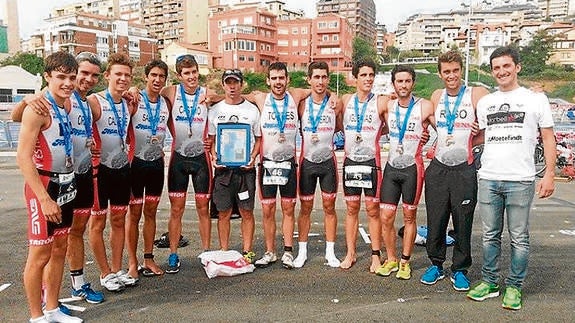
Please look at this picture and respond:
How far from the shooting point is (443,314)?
3924 mm

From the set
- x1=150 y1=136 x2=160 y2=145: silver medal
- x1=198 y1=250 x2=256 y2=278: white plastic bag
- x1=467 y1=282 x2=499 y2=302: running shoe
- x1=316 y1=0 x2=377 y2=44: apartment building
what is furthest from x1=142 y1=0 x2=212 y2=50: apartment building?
x1=467 y1=282 x2=499 y2=302: running shoe

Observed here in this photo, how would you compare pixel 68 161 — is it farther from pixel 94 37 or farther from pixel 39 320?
pixel 94 37

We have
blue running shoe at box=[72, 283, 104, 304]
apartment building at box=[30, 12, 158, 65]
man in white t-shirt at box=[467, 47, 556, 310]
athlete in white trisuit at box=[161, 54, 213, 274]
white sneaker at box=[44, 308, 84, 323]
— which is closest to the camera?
white sneaker at box=[44, 308, 84, 323]

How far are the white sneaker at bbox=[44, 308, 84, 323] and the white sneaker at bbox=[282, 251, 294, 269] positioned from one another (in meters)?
2.15

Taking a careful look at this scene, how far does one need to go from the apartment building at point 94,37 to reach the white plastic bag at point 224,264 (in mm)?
67986

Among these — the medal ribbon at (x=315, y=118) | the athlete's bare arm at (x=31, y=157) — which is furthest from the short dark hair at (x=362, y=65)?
the athlete's bare arm at (x=31, y=157)

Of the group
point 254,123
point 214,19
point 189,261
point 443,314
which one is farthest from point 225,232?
point 214,19

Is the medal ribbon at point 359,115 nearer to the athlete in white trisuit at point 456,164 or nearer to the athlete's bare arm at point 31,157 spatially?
the athlete in white trisuit at point 456,164

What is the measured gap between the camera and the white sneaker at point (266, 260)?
514cm

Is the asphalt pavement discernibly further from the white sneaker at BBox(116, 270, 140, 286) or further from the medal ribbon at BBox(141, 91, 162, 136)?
the medal ribbon at BBox(141, 91, 162, 136)

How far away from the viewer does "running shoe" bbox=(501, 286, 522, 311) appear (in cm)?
402

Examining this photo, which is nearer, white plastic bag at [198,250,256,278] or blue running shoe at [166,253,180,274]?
white plastic bag at [198,250,256,278]

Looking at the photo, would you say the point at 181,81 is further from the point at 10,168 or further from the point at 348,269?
the point at 10,168

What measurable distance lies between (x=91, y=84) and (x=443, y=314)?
12.0 feet
